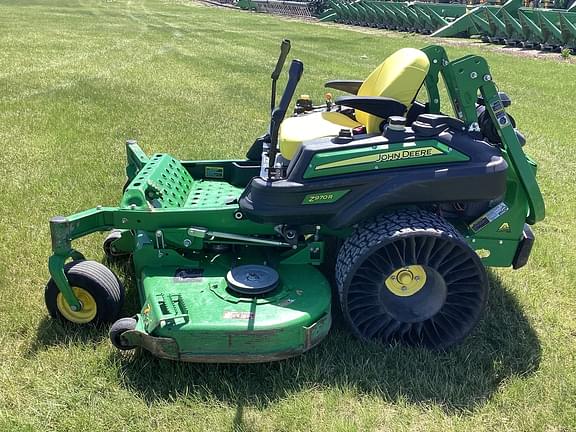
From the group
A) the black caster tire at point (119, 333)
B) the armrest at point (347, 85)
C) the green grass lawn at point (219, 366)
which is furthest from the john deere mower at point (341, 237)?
the armrest at point (347, 85)

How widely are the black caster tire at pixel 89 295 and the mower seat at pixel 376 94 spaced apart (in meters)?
1.24

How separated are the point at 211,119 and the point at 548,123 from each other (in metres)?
4.69

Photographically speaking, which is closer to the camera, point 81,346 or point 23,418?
point 23,418

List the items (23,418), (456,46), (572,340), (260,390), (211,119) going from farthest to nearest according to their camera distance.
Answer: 1. (456,46)
2. (211,119)
3. (572,340)
4. (260,390)
5. (23,418)

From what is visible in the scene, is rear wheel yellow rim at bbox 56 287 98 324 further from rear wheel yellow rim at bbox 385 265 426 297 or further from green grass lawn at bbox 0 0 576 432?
rear wheel yellow rim at bbox 385 265 426 297

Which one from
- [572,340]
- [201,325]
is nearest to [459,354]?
[572,340]

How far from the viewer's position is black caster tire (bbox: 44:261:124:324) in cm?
321

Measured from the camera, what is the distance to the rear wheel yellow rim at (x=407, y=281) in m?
3.21

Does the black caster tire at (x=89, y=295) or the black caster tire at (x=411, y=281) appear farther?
the black caster tire at (x=89, y=295)

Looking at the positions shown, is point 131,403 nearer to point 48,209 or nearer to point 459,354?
point 459,354

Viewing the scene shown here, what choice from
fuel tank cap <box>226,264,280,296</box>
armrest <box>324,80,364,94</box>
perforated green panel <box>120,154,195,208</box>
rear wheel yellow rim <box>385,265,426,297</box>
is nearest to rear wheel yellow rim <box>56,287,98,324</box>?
perforated green panel <box>120,154,195,208</box>

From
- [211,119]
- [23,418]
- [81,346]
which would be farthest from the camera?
[211,119]

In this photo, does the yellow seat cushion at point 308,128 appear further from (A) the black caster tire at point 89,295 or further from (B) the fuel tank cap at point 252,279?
(A) the black caster tire at point 89,295

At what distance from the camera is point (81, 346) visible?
3.17 meters
